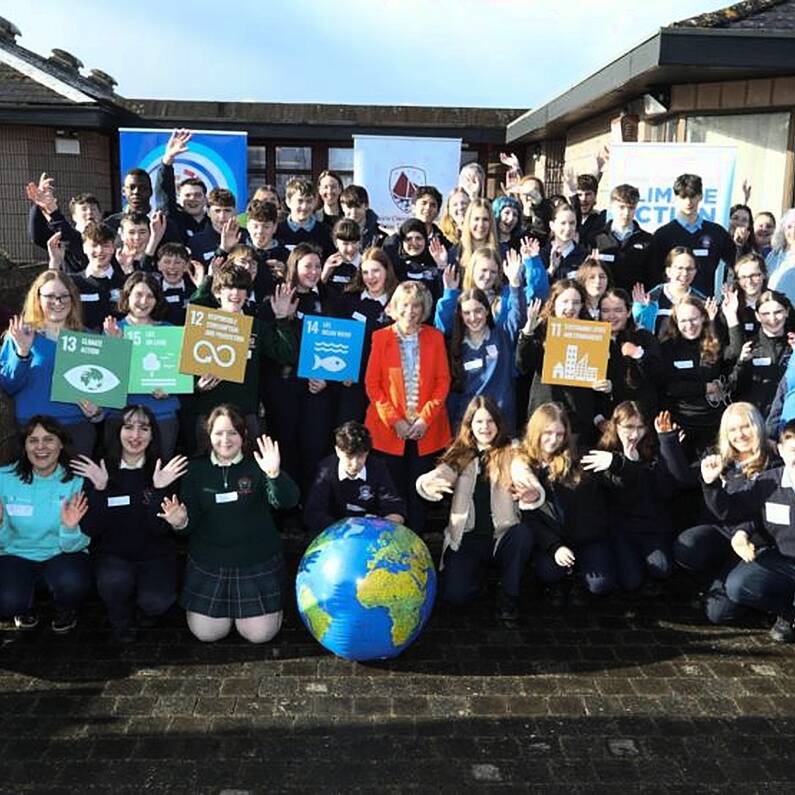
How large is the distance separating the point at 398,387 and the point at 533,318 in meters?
1.19

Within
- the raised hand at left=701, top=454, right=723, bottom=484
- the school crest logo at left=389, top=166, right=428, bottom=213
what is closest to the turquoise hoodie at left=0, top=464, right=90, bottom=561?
the raised hand at left=701, top=454, right=723, bottom=484

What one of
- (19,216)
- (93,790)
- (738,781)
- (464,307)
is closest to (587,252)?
(464,307)

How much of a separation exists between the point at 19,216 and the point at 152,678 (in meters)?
13.1

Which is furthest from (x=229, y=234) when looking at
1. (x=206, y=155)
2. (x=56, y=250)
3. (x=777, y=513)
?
(x=206, y=155)

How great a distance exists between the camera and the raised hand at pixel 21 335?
5.59 metres

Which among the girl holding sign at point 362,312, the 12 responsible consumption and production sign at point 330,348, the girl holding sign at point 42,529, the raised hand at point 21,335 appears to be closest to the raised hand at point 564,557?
the girl holding sign at point 362,312

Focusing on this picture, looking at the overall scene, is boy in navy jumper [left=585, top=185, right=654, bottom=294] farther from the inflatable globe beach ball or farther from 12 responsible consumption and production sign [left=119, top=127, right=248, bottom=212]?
12 responsible consumption and production sign [left=119, top=127, right=248, bottom=212]

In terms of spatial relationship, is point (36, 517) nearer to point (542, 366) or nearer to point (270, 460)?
point (270, 460)

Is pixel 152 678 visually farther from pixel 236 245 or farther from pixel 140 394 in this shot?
pixel 236 245

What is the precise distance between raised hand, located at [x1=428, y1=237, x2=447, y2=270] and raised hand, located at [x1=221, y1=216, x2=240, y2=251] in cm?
171

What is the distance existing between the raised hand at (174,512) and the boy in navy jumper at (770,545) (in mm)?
3527

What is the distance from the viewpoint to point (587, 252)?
301 inches

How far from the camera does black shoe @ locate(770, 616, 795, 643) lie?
5.34 metres

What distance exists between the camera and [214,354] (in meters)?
5.98
